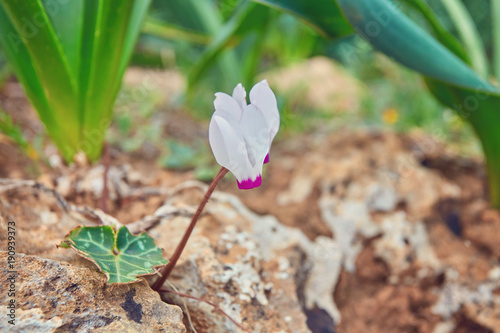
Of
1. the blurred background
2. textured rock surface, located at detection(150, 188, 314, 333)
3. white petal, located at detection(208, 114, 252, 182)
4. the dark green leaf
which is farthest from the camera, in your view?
the blurred background

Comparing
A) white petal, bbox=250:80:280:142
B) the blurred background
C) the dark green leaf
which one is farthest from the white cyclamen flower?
the blurred background

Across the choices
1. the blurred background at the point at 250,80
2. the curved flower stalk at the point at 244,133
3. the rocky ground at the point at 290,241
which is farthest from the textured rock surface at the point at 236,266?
the blurred background at the point at 250,80

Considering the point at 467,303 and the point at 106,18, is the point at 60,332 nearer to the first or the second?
the point at 106,18

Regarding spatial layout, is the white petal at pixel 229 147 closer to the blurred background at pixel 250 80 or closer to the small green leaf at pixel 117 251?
the small green leaf at pixel 117 251

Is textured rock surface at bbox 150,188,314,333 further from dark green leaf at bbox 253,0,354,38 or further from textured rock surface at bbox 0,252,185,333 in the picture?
dark green leaf at bbox 253,0,354,38

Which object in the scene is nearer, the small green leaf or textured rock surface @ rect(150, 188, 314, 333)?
the small green leaf

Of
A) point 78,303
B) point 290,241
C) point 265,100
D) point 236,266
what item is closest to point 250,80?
point 290,241

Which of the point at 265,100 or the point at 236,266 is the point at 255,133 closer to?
the point at 265,100

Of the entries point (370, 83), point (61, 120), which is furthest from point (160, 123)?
point (370, 83)
